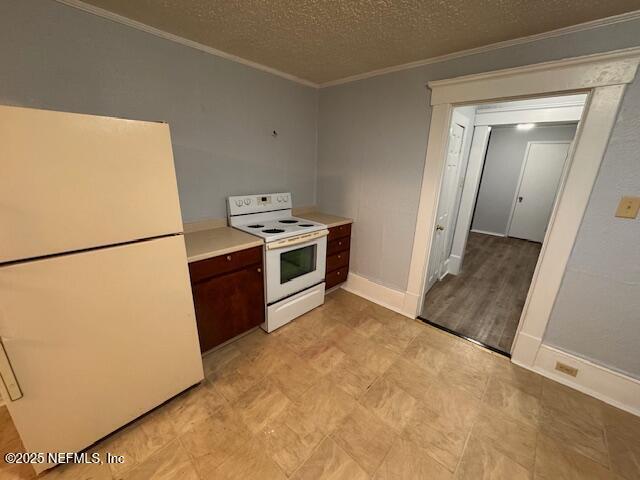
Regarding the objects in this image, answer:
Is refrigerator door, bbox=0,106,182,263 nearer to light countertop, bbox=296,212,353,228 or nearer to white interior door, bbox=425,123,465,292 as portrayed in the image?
light countertop, bbox=296,212,353,228

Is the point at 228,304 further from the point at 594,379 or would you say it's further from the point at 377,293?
the point at 594,379

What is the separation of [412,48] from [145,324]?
2.56 m

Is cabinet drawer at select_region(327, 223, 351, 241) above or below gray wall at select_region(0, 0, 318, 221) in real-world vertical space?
below

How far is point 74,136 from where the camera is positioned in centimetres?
101

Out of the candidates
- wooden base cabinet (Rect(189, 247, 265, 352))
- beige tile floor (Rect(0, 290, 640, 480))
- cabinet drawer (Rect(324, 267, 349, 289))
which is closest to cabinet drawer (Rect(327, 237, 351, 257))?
cabinet drawer (Rect(324, 267, 349, 289))

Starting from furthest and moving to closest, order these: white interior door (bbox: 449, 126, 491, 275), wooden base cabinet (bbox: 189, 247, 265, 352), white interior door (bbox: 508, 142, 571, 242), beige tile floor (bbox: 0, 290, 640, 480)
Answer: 1. white interior door (bbox: 508, 142, 571, 242)
2. white interior door (bbox: 449, 126, 491, 275)
3. wooden base cabinet (bbox: 189, 247, 265, 352)
4. beige tile floor (bbox: 0, 290, 640, 480)

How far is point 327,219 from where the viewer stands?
2.82 metres

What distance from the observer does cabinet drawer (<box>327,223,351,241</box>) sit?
8.70 ft

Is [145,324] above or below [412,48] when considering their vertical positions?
below

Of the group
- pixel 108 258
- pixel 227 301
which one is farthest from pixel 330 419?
pixel 108 258

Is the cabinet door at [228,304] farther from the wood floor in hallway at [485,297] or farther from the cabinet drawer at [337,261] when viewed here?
the wood floor in hallway at [485,297]

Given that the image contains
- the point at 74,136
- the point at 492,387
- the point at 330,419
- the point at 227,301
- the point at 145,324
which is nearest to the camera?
the point at 74,136

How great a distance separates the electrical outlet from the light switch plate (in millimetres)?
1102

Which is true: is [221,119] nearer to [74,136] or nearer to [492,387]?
[74,136]
